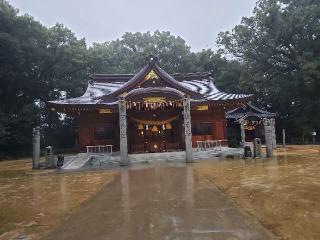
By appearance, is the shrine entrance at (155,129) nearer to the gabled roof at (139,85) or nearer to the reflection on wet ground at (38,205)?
the gabled roof at (139,85)

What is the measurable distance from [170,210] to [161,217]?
2.24 feet

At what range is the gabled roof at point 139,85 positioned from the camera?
85.0 ft

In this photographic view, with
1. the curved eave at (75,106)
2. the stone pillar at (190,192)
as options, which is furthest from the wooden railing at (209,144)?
the stone pillar at (190,192)

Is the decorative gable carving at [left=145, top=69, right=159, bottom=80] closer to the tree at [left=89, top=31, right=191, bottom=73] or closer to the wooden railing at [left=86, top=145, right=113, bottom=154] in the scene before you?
the wooden railing at [left=86, top=145, right=113, bottom=154]

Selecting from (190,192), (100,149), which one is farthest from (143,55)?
(190,192)

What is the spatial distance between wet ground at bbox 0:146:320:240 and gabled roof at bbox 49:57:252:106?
1369cm

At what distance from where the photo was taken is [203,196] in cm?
980

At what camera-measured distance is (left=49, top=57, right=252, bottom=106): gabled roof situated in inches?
1021

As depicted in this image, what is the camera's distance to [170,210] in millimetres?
8117

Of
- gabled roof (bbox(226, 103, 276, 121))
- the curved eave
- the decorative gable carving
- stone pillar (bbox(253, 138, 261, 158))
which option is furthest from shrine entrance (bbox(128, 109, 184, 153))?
gabled roof (bbox(226, 103, 276, 121))

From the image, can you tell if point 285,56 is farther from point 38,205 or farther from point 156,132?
point 38,205

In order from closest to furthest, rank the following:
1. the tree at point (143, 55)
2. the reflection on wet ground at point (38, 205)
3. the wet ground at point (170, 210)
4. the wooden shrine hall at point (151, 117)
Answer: the wet ground at point (170, 210) < the reflection on wet ground at point (38, 205) < the wooden shrine hall at point (151, 117) < the tree at point (143, 55)

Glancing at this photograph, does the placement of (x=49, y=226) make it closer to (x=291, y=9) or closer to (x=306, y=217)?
(x=306, y=217)

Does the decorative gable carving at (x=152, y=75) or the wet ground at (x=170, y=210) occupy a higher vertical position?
the decorative gable carving at (x=152, y=75)
